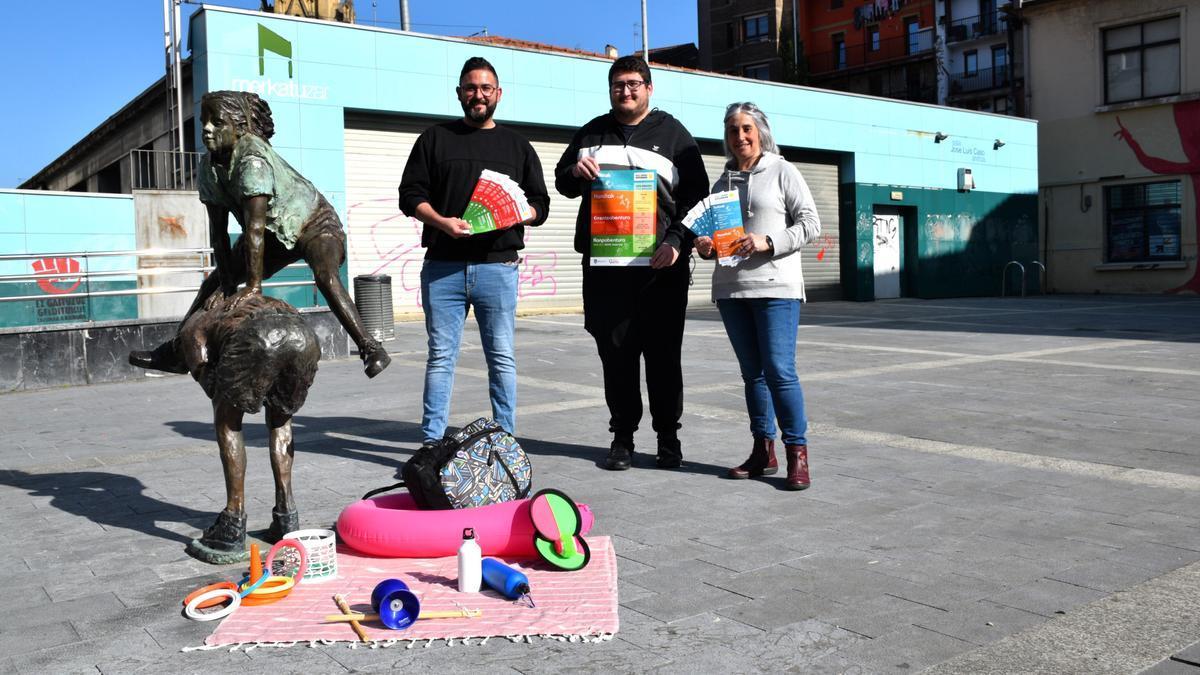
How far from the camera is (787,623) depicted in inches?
117

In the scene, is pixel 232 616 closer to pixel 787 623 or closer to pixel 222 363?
pixel 222 363

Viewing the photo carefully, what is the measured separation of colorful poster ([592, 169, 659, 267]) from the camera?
16.8 ft

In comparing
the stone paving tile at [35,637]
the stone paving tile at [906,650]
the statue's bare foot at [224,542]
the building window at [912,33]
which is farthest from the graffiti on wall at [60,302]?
the building window at [912,33]

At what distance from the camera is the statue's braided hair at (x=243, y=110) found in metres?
3.79

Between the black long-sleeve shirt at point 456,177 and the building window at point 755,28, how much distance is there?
52.2m

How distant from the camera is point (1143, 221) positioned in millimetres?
31000

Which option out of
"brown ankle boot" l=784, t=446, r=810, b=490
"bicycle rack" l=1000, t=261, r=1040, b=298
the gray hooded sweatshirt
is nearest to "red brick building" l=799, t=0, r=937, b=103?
"bicycle rack" l=1000, t=261, r=1040, b=298

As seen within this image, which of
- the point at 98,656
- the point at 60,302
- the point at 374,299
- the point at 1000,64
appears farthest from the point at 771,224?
the point at 1000,64

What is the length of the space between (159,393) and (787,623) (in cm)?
787

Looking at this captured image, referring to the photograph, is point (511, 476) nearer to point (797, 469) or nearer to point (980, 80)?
point (797, 469)

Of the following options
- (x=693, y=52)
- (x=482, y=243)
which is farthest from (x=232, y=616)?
(x=693, y=52)

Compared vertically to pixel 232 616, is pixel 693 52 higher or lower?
higher

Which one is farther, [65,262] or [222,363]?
[65,262]

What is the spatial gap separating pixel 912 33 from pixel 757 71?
27.0ft
